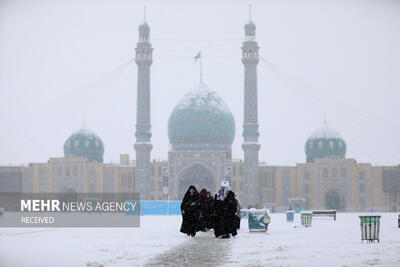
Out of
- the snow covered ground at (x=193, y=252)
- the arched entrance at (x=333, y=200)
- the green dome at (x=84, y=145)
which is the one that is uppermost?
the green dome at (x=84, y=145)

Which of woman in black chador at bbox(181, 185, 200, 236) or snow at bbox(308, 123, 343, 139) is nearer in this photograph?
woman in black chador at bbox(181, 185, 200, 236)

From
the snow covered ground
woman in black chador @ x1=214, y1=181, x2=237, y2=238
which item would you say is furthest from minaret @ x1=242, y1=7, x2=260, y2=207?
the snow covered ground

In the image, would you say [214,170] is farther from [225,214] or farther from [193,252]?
[193,252]

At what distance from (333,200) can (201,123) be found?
11790 mm

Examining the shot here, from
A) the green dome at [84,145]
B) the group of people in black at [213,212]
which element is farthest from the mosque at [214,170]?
the group of people in black at [213,212]

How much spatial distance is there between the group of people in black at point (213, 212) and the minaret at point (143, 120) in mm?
39688

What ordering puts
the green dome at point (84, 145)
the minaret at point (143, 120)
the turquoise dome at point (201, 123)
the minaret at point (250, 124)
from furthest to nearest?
the green dome at point (84, 145)
the turquoise dome at point (201, 123)
the minaret at point (250, 124)
the minaret at point (143, 120)

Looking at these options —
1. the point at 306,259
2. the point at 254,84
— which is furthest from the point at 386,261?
the point at 254,84

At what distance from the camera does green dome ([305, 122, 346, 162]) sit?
200 feet

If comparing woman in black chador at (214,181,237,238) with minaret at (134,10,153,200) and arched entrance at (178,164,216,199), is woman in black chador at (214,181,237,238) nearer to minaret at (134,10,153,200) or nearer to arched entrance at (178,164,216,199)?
minaret at (134,10,153,200)

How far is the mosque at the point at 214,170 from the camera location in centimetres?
5772

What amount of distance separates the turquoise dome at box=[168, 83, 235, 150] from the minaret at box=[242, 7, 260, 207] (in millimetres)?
3317

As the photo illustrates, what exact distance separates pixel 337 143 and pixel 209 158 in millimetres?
10692

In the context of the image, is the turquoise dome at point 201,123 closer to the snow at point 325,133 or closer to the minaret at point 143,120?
the minaret at point 143,120
